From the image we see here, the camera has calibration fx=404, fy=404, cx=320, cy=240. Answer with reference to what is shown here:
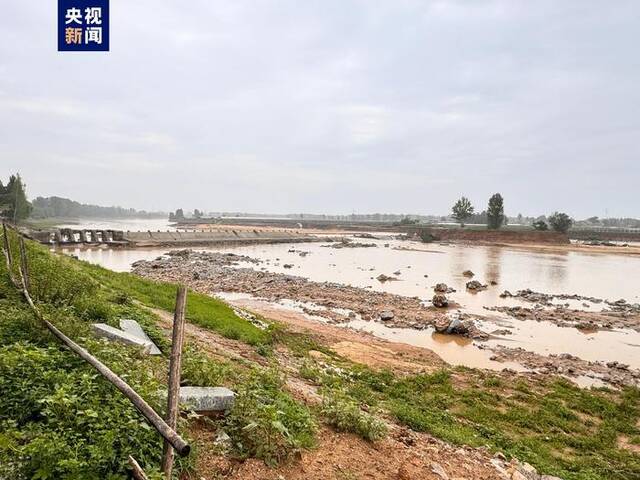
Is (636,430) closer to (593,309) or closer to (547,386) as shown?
(547,386)

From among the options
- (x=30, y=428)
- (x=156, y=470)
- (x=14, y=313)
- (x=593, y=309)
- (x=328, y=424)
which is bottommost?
(x=593, y=309)

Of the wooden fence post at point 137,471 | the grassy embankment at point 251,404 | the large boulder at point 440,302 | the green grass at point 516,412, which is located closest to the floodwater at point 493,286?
the large boulder at point 440,302

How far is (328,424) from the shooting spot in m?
5.93

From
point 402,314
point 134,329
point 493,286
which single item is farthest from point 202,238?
point 134,329

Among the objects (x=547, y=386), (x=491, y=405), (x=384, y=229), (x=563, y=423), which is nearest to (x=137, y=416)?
(x=491, y=405)

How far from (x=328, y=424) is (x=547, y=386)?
25.9 feet

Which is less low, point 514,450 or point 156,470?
point 156,470

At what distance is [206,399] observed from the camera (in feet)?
16.7

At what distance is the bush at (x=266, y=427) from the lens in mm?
4582

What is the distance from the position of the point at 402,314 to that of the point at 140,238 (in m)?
44.6

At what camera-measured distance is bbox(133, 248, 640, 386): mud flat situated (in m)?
13.1

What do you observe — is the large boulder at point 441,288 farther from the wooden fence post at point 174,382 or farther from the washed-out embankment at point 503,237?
the washed-out embankment at point 503,237

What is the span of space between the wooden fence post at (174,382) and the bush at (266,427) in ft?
3.16

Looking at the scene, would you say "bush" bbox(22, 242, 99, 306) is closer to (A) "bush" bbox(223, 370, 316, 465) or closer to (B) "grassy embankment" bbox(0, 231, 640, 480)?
(B) "grassy embankment" bbox(0, 231, 640, 480)
